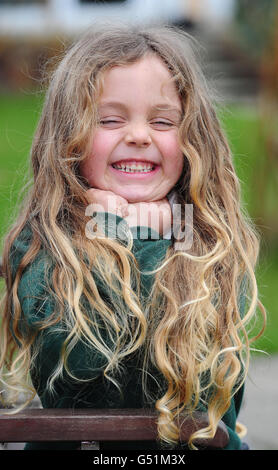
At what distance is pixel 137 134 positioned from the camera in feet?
6.69

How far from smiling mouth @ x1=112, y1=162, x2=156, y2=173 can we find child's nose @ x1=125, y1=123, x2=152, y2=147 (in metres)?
0.06

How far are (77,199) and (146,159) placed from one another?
0.70ft

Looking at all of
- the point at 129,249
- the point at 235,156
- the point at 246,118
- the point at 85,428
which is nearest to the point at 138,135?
the point at 129,249

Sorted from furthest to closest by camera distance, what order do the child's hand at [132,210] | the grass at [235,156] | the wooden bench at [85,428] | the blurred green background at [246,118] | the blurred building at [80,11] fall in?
the blurred building at [80,11]
the blurred green background at [246,118]
the grass at [235,156]
the child's hand at [132,210]
the wooden bench at [85,428]

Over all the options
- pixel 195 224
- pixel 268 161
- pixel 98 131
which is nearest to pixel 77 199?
pixel 98 131

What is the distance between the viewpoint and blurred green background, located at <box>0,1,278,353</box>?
4762mm

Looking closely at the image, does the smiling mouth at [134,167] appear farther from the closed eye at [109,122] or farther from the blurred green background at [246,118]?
the blurred green background at [246,118]

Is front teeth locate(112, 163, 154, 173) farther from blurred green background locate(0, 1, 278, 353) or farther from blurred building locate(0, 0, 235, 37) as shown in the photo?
blurred building locate(0, 0, 235, 37)

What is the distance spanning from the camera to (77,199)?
82.3 inches

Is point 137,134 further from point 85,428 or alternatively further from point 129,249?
point 85,428

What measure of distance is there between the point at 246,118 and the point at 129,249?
8884mm

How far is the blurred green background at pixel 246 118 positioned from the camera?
4762mm

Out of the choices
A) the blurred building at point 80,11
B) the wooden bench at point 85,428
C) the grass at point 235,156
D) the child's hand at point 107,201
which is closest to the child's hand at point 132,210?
the child's hand at point 107,201

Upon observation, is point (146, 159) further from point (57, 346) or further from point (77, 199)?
point (57, 346)
